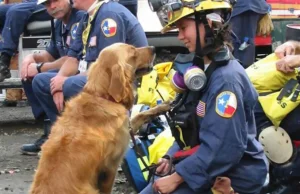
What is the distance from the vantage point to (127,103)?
460 centimetres

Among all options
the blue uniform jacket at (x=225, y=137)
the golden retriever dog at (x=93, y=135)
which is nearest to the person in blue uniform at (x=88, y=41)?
the golden retriever dog at (x=93, y=135)

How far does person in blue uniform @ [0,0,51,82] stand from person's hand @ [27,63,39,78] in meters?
1.51

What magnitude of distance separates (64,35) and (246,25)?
2.32 m

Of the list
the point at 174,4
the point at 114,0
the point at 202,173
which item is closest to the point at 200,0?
the point at 174,4

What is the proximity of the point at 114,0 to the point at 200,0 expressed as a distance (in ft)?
8.56

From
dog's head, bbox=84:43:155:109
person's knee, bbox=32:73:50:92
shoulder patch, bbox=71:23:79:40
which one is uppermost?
dog's head, bbox=84:43:155:109

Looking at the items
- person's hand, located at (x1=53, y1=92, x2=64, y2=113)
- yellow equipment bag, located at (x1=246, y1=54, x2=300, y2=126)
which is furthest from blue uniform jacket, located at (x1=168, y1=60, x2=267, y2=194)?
person's hand, located at (x1=53, y1=92, x2=64, y2=113)

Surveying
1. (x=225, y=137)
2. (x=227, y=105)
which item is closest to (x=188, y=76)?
(x=227, y=105)

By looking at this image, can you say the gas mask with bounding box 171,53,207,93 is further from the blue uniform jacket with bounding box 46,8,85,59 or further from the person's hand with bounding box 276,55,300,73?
the blue uniform jacket with bounding box 46,8,85,59

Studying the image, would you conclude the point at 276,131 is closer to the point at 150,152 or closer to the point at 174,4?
the point at 150,152

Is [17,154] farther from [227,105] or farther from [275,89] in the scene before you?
[227,105]

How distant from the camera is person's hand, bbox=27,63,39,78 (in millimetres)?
7445

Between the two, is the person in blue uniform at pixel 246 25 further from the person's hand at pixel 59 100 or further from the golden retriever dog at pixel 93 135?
the golden retriever dog at pixel 93 135

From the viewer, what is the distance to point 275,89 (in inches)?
205
